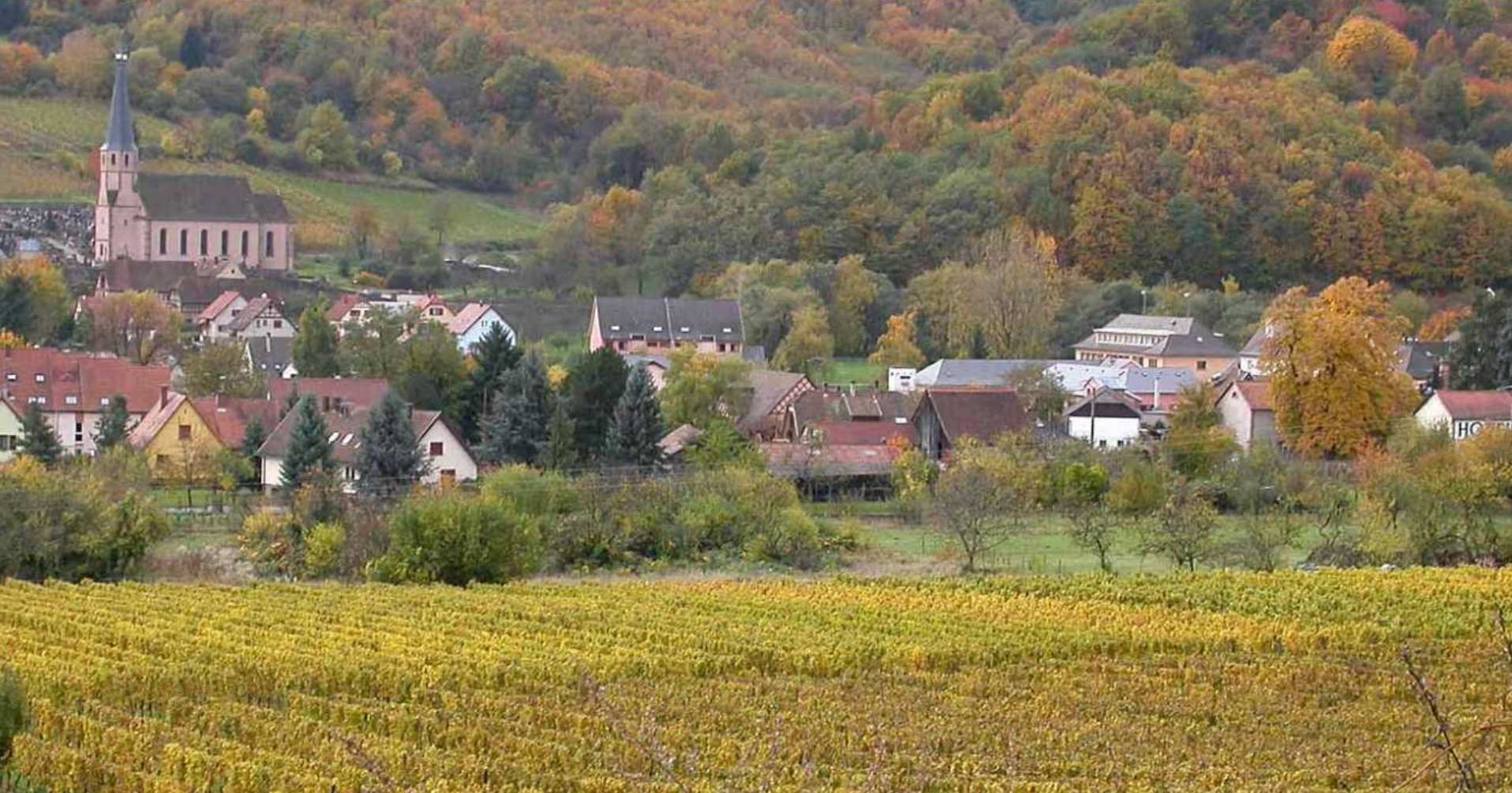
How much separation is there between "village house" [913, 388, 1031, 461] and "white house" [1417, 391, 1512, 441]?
26.1 ft

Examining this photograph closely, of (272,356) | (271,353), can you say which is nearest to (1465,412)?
(272,356)

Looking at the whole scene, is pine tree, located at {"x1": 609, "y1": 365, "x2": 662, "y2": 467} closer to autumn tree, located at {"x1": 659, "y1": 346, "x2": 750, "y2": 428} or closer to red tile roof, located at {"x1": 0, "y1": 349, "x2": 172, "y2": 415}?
autumn tree, located at {"x1": 659, "y1": 346, "x2": 750, "y2": 428}

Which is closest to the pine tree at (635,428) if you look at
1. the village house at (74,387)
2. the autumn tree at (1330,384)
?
the village house at (74,387)

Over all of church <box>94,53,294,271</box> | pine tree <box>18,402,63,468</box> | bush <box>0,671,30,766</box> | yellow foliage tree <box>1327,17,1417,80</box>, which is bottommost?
bush <box>0,671,30,766</box>

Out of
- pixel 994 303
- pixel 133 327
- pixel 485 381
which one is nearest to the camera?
pixel 485 381

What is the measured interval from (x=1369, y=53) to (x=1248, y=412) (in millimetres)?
57595

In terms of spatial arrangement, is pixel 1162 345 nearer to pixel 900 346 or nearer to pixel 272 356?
pixel 900 346

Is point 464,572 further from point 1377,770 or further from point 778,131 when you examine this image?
point 778,131

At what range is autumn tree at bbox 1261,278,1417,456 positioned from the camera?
52875 mm

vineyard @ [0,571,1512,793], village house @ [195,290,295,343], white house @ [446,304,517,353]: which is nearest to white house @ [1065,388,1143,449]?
white house @ [446,304,517,353]

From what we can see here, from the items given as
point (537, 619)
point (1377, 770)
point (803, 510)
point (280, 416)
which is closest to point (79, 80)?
point (280, 416)

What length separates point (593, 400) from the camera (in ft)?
167

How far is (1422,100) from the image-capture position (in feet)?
345

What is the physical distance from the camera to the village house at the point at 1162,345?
68.1m
